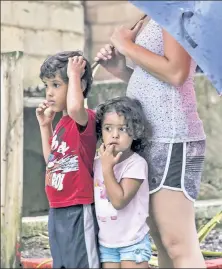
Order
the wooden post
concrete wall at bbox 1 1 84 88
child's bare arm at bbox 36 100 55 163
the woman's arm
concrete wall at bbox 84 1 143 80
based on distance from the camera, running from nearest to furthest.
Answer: the woman's arm → child's bare arm at bbox 36 100 55 163 → the wooden post → concrete wall at bbox 1 1 84 88 → concrete wall at bbox 84 1 143 80

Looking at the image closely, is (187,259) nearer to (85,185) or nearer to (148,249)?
(148,249)

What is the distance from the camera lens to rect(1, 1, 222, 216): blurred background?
18.6 feet

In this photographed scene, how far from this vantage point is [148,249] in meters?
2.80

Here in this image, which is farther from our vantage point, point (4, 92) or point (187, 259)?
point (4, 92)

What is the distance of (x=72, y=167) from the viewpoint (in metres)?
2.90

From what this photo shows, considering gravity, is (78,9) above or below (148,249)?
above

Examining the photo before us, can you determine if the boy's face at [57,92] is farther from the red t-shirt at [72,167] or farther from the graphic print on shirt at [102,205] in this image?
the graphic print on shirt at [102,205]

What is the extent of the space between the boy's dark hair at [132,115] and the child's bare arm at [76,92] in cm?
7

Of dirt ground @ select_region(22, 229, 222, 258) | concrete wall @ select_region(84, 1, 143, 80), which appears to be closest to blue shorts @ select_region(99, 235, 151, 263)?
dirt ground @ select_region(22, 229, 222, 258)

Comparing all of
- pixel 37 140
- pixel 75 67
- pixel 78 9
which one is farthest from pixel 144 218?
pixel 78 9

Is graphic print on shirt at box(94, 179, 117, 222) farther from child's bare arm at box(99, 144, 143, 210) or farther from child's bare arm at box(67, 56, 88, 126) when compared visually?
child's bare arm at box(67, 56, 88, 126)

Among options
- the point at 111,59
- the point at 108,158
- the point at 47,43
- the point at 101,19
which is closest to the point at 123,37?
the point at 111,59

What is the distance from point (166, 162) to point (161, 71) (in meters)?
0.31

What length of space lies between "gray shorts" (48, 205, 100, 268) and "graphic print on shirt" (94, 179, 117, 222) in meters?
0.06
